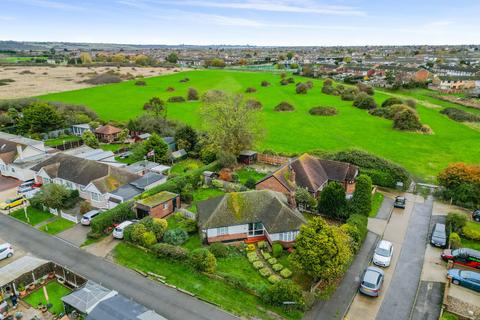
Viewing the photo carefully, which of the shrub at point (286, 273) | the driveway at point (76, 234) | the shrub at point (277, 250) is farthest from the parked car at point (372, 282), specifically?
the driveway at point (76, 234)

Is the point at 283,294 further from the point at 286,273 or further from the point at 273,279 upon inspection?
the point at 286,273

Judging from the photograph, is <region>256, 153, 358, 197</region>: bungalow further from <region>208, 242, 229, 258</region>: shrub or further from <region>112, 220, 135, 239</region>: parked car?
<region>112, 220, 135, 239</region>: parked car

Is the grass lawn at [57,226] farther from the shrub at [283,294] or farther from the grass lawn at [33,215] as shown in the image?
the shrub at [283,294]

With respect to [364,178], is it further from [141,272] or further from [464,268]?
[141,272]

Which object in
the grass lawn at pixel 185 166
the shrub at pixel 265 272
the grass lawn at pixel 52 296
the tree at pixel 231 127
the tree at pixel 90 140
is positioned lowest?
the grass lawn at pixel 52 296

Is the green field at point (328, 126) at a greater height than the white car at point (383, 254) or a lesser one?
greater

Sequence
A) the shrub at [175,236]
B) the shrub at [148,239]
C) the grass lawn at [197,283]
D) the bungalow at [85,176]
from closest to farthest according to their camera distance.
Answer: the grass lawn at [197,283] < the shrub at [148,239] < the shrub at [175,236] < the bungalow at [85,176]

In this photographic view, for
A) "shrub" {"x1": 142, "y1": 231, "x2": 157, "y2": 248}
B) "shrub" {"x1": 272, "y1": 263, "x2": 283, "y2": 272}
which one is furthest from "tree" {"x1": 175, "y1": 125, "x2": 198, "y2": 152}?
"shrub" {"x1": 272, "y1": 263, "x2": 283, "y2": 272}

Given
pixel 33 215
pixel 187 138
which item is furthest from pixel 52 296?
Answer: pixel 187 138
